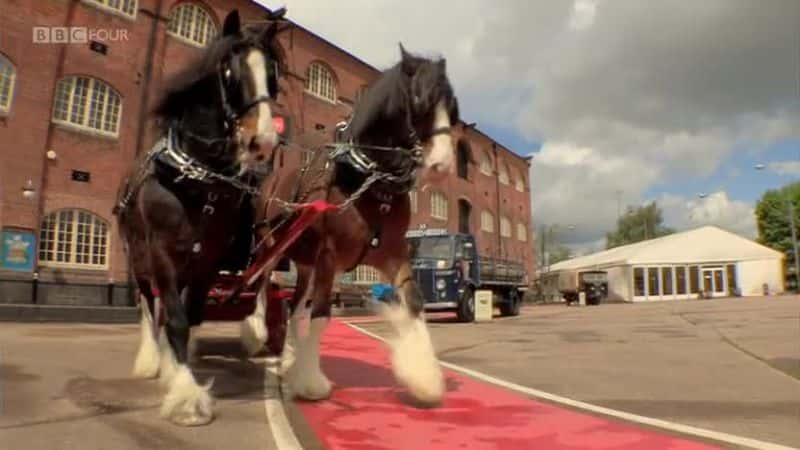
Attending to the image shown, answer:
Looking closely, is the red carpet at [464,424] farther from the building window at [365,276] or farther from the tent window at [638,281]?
the tent window at [638,281]

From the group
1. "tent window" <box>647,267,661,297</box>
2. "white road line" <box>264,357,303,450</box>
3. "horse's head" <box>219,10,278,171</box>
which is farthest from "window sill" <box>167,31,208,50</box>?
"tent window" <box>647,267,661,297</box>

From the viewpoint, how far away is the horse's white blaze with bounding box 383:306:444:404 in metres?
4.29

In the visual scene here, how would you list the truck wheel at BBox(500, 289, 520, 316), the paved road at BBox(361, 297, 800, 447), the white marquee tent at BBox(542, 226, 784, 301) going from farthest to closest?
the white marquee tent at BBox(542, 226, 784, 301) → the truck wheel at BBox(500, 289, 520, 316) → the paved road at BBox(361, 297, 800, 447)

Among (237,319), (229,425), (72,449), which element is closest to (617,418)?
(229,425)

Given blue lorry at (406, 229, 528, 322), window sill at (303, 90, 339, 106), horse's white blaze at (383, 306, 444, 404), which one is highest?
window sill at (303, 90, 339, 106)

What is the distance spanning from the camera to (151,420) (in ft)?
12.1

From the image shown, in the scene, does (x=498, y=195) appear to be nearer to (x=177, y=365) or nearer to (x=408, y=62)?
(x=408, y=62)

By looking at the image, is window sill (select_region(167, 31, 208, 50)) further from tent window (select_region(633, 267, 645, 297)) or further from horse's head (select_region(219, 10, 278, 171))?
tent window (select_region(633, 267, 645, 297))

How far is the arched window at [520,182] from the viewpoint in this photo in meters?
54.0

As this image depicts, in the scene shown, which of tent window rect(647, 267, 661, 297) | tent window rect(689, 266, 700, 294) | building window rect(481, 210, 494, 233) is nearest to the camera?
tent window rect(689, 266, 700, 294)

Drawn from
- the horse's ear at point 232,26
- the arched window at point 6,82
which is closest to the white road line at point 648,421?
the horse's ear at point 232,26

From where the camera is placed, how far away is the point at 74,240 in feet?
64.4

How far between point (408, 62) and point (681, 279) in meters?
45.8

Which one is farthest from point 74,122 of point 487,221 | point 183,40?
point 487,221
